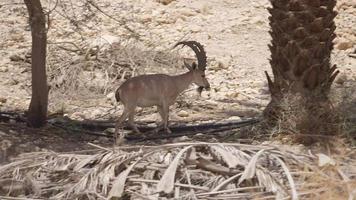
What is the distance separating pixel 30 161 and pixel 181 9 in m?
10.1

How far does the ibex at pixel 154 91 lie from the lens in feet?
32.6

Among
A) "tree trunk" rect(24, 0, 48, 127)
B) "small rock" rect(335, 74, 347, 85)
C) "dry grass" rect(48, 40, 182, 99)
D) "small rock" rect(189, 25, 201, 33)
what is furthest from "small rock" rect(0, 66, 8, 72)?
"small rock" rect(335, 74, 347, 85)

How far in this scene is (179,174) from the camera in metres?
5.88

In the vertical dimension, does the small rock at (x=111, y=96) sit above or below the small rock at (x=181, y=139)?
above

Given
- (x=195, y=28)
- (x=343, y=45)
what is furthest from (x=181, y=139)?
(x=195, y=28)

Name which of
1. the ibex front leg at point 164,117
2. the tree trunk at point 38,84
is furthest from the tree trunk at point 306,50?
the tree trunk at point 38,84

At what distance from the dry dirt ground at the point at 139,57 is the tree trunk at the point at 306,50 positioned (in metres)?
1.84

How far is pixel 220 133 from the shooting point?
9578mm

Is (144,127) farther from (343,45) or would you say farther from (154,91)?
(343,45)

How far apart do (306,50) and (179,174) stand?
3224 millimetres

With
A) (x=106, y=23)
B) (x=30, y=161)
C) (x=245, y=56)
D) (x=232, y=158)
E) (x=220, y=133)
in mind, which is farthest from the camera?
(x=106, y=23)

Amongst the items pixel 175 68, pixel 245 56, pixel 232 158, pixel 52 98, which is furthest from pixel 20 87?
pixel 232 158

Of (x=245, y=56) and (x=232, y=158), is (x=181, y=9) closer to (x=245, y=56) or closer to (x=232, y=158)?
(x=245, y=56)

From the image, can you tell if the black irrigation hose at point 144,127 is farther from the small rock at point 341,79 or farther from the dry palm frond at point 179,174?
the small rock at point 341,79
